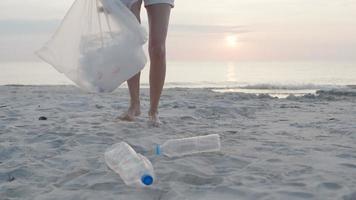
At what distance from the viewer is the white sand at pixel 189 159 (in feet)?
6.05

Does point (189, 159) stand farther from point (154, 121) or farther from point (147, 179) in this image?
point (154, 121)

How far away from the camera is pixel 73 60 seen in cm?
318

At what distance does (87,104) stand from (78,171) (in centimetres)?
326

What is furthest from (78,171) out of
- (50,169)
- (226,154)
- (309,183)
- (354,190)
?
(354,190)

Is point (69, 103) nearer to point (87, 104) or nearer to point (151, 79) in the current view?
point (87, 104)

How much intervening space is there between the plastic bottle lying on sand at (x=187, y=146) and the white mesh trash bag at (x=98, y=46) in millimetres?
770

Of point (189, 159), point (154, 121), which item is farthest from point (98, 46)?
point (189, 159)

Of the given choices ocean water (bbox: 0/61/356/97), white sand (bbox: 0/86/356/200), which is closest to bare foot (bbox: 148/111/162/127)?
white sand (bbox: 0/86/356/200)

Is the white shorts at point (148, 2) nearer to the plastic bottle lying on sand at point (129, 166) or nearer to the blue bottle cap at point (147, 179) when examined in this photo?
the plastic bottle lying on sand at point (129, 166)

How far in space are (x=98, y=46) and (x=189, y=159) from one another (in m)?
1.25

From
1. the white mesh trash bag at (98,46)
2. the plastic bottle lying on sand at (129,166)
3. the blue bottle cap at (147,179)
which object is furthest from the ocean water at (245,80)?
the blue bottle cap at (147,179)

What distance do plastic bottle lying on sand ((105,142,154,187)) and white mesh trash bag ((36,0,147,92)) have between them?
0.82 metres

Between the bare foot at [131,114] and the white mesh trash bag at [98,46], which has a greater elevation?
the white mesh trash bag at [98,46]

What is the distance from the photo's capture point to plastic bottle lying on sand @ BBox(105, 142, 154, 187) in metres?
1.87
